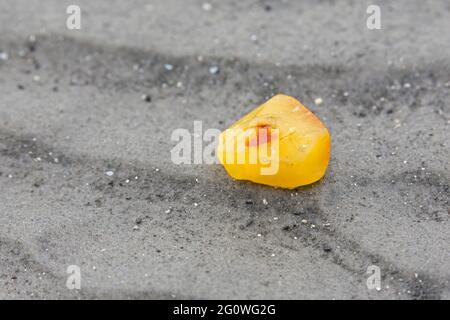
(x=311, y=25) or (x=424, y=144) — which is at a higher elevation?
(x=311, y=25)

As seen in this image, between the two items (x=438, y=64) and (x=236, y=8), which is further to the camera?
(x=236, y=8)

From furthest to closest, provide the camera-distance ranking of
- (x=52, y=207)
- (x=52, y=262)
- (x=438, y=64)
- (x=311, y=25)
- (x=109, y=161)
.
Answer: (x=311, y=25), (x=438, y=64), (x=109, y=161), (x=52, y=207), (x=52, y=262)

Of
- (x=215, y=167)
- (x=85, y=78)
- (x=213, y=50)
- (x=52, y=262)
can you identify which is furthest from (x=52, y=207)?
(x=213, y=50)

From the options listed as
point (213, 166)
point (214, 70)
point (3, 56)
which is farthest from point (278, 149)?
point (3, 56)

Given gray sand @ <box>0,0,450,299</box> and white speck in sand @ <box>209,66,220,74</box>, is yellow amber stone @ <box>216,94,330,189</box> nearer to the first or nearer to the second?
gray sand @ <box>0,0,450,299</box>

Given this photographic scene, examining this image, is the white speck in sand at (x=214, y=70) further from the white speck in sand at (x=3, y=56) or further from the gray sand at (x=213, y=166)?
the white speck in sand at (x=3, y=56)
